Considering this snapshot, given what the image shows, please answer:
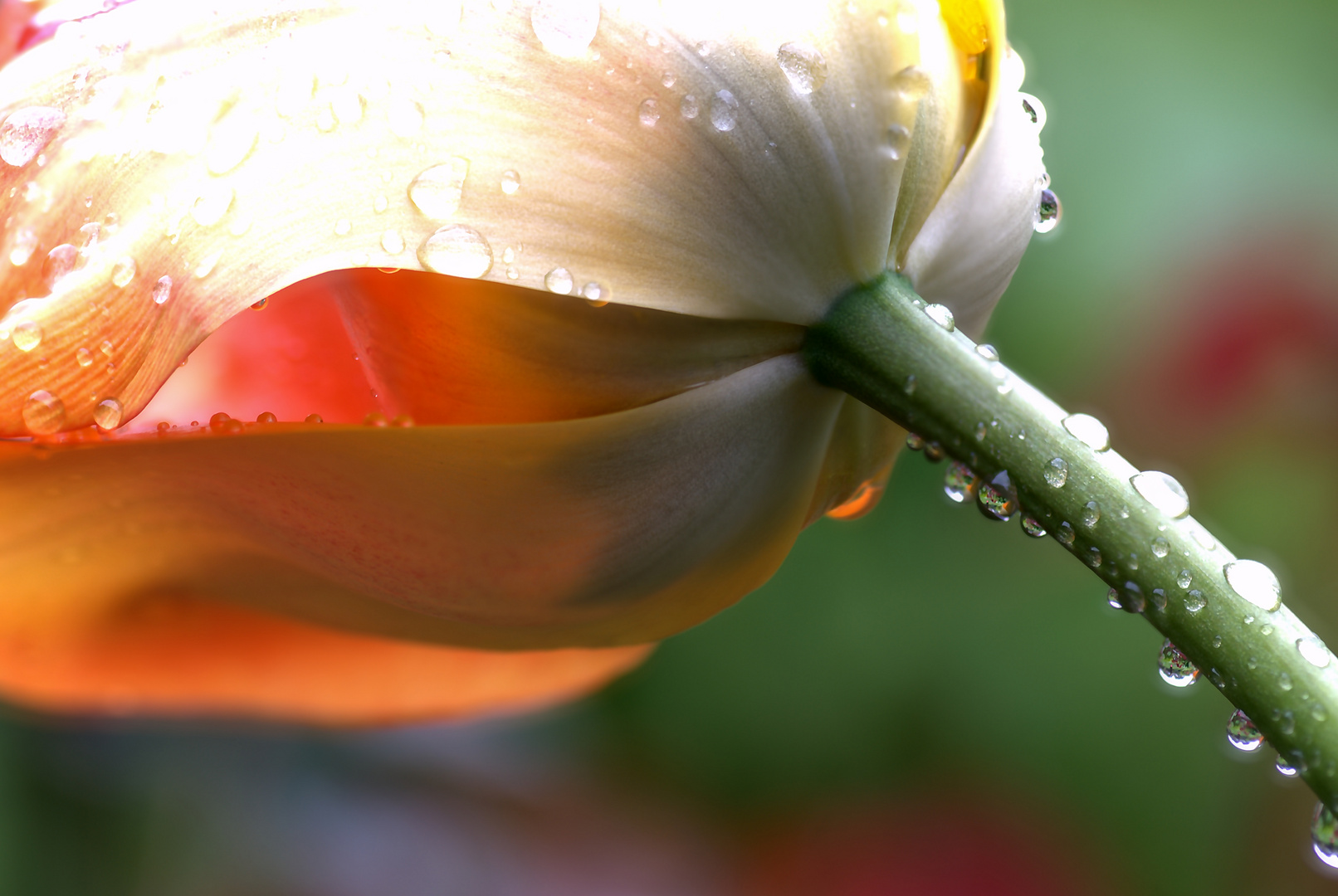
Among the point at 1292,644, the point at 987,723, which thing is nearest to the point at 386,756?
the point at 987,723

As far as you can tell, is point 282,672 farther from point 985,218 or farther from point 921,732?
point 921,732

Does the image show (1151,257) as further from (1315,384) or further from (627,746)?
(627,746)

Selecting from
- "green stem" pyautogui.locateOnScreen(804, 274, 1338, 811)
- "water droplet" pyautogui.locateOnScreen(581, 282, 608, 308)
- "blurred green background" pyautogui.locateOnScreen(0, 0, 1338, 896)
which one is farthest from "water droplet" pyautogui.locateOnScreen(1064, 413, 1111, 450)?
"blurred green background" pyautogui.locateOnScreen(0, 0, 1338, 896)

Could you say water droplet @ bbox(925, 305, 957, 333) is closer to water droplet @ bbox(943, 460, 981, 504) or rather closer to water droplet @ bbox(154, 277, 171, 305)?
water droplet @ bbox(943, 460, 981, 504)

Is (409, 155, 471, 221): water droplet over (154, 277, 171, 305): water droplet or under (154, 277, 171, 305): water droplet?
over

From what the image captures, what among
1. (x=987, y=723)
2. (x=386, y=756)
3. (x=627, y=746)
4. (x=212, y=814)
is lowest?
(x=212, y=814)
